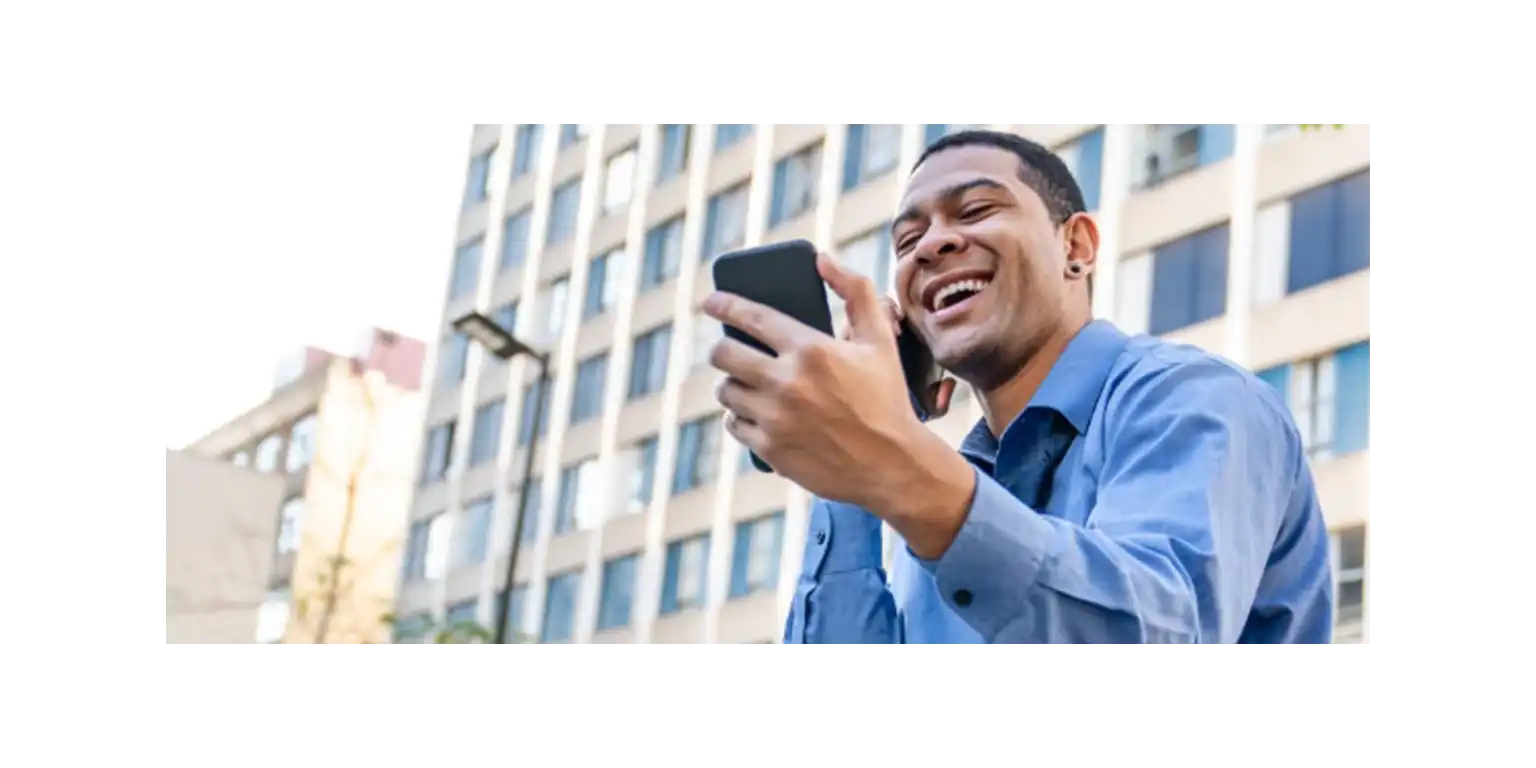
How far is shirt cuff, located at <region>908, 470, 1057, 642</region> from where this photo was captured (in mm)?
1002

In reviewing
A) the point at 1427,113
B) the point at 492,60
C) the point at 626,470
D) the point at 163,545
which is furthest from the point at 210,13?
the point at 626,470

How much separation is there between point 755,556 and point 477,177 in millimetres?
8629

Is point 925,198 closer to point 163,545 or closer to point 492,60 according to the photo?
point 492,60

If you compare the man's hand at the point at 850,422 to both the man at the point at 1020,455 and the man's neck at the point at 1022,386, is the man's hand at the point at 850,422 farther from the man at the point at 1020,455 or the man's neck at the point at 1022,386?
the man's neck at the point at 1022,386

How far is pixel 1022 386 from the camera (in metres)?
1.45

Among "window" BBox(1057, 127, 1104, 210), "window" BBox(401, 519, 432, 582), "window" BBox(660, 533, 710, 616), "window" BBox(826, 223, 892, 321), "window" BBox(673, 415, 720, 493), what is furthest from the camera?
"window" BBox(660, 533, 710, 616)

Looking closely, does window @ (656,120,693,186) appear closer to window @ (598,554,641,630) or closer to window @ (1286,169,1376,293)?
window @ (1286,169,1376,293)

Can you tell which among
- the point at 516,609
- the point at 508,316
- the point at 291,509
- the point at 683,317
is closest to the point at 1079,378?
the point at 291,509

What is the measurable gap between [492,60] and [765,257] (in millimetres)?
1906

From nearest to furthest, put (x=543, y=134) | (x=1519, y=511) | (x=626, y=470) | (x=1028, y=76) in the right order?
(x=1519, y=511) → (x=1028, y=76) → (x=543, y=134) → (x=626, y=470)

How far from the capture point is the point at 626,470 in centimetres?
1348

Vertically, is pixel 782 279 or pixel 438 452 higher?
pixel 438 452

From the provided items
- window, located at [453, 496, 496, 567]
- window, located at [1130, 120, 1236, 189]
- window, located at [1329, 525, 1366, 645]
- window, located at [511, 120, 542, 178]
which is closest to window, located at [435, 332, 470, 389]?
window, located at [453, 496, 496, 567]

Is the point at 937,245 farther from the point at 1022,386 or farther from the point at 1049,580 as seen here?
the point at 1049,580
